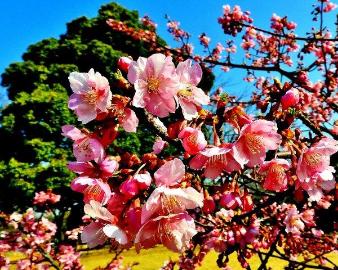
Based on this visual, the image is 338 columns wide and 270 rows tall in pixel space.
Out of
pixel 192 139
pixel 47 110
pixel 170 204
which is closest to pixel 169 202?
pixel 170 204

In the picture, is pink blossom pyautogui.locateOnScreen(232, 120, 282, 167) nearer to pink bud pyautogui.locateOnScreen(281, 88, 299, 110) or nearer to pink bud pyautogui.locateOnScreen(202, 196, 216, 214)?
pink bud pyautogui.locateOnScreen(281, 88, 299, 110)

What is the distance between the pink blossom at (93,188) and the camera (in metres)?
0.86

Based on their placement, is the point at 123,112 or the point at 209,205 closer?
the point at 123,112

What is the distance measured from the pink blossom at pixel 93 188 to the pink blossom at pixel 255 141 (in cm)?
36

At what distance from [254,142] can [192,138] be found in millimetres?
181

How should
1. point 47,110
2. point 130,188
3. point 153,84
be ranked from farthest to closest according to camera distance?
point 47,110 → point 153,84 → point 130,188

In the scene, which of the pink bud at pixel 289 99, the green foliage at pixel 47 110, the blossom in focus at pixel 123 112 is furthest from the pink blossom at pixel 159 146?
the green foliage at pixel 47 110

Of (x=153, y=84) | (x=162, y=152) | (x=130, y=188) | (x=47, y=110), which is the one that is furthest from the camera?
(x=47, y=110)

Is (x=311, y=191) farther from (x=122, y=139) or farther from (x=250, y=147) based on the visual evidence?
(x=122, y=139)

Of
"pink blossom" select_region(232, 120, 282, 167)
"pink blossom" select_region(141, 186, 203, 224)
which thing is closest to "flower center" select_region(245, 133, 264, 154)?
"pink blossom" select_region(232, 120, 282, 167)

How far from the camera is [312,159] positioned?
38.4 inches

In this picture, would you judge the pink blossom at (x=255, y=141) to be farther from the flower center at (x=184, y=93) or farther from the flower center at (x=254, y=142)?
the flower center at (x=184, y=93)

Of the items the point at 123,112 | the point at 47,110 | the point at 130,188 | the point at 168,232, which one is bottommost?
the point at 168,232

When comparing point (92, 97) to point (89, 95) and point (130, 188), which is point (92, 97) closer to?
point (89, 95)
